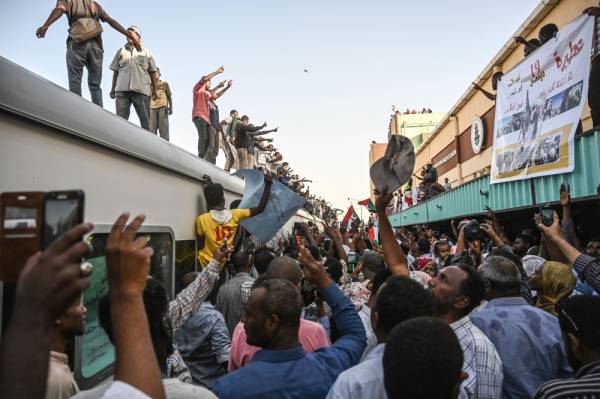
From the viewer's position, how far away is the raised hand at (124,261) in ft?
3.20

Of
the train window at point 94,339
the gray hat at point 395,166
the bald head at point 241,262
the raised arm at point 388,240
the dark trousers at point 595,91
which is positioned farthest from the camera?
the dark trousers at point 595,91

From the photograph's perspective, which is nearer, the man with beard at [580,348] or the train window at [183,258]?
the man with beard at [580,348]

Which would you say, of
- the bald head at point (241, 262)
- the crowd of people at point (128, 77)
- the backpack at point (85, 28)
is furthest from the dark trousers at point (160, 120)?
the bald head at point (241, 262)

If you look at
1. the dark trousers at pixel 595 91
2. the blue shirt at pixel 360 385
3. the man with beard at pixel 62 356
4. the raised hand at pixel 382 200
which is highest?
the dark trousers at pixel 595 91

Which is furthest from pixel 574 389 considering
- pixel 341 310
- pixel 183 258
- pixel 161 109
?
pixel 161 109

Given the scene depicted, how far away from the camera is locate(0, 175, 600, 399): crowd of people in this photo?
2.64 feet

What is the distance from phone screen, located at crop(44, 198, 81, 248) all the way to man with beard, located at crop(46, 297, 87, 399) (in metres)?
0.59

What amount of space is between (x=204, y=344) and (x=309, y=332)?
94cm

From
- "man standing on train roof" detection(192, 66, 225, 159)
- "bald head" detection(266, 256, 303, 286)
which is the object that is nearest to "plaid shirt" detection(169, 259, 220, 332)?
"bald head" detection(266, 256, 303, 286)

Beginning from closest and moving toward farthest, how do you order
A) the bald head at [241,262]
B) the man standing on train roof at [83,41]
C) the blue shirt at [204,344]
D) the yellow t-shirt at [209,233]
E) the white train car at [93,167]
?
the white train car at [93,167], the blue shirt at [204,344], the bald head at [241,262], the yellow t-shirt at [209,233], the man standing on train roof at [83,41]

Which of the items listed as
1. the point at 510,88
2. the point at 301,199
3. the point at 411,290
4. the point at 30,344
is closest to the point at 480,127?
the point at 510,88

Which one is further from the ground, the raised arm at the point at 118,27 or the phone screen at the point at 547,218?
the raised arm at the point at 118,27

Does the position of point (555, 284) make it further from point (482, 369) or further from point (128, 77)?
point (128, 77)

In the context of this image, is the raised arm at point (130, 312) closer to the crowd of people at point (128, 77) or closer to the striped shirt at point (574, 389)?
the striped shirt at point (574, 389)
